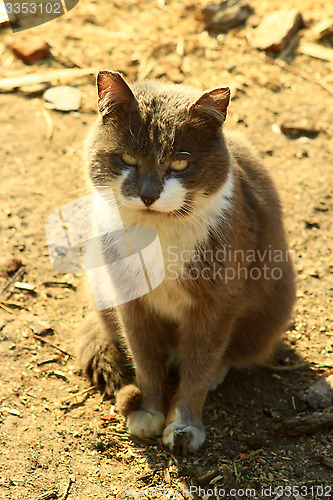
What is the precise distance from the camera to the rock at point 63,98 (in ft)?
16.8

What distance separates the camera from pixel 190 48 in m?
5.71

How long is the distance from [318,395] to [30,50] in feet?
14.0

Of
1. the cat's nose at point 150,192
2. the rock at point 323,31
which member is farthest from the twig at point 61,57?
the cat's nose at point 150,192

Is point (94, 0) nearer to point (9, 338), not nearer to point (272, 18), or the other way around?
point (272, 18)

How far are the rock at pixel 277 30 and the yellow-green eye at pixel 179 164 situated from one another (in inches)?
141

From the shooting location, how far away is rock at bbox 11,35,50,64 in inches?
217

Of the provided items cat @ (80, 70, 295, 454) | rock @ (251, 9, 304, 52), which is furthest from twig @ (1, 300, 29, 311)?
rock @ (251, 9, 304, 52)

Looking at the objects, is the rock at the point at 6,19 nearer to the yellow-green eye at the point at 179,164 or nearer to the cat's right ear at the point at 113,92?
the cat's right ear at the point at 113,92

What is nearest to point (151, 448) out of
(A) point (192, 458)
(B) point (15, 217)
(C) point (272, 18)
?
(A) point (192, 458)

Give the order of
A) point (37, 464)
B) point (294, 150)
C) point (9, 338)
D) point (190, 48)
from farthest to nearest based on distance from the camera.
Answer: point (190, 48), point (294, 150), point (9, 338), point (37, 464)

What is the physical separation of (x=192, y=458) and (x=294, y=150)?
2.93 meters

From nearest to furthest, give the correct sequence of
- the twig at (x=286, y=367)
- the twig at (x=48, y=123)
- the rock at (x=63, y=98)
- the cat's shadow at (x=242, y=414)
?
the cat's shadow at (x=242, y=414), the twig at (x=286, y=367), the twig at (x=48, y=123), the rock at (x=63, y=98)

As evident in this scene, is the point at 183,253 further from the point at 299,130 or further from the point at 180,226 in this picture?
the point at 299,130

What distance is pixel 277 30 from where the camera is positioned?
566 cm
